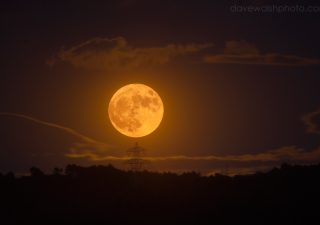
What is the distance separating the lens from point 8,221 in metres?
99.1

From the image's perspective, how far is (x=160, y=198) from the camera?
113 m

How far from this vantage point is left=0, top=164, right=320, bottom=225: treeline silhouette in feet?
341

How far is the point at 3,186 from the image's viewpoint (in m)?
118

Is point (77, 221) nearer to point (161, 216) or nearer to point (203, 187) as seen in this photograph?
point (161, 216)

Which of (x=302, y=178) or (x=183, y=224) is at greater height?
(x=302, y=178)

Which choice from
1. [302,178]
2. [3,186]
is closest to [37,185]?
[3,186]

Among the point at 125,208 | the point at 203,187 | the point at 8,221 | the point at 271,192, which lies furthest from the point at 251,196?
the point at 8,221

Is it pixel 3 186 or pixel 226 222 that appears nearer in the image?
pixel 226 222

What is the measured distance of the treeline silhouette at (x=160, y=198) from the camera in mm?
104062

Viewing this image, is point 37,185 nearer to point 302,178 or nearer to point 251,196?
point 251,196

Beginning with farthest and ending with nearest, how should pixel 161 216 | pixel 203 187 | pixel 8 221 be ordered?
pixel 203 187
pixel 161 216
pixel 8 221

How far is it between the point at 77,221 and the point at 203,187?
2718cm

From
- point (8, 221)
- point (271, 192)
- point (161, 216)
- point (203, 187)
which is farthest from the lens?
point (203, 187)

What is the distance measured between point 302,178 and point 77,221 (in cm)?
3919
